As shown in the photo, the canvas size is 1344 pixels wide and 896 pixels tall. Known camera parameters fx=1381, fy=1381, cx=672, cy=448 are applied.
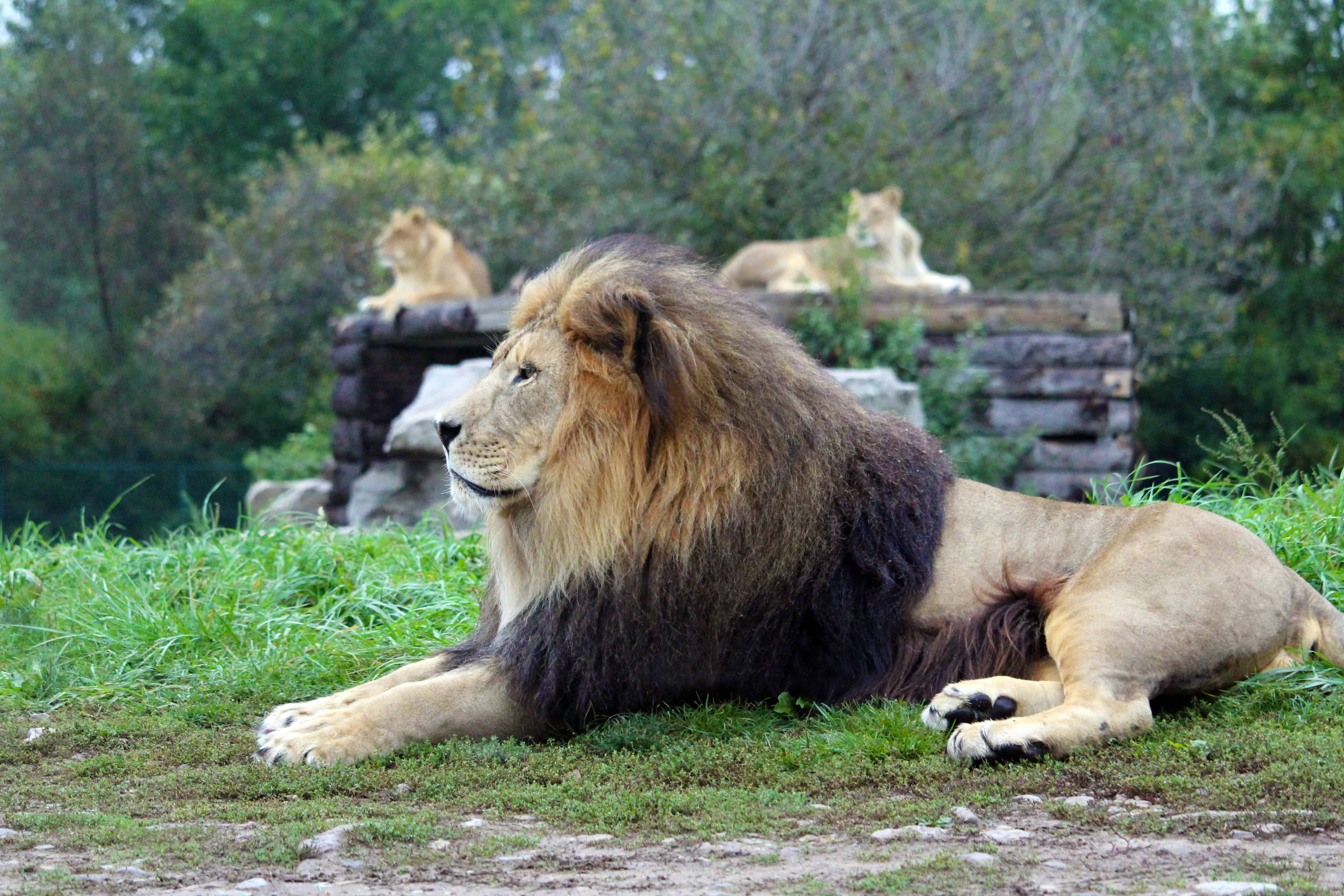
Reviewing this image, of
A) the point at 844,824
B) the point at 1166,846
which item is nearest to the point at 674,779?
the point at 844,824

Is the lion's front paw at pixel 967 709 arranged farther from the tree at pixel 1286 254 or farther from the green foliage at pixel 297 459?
the tree at pixel 1286 254

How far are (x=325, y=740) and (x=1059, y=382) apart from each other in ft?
25.1

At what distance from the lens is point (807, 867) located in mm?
2402

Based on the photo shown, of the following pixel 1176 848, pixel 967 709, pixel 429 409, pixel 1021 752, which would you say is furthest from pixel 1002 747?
pixel 429 409

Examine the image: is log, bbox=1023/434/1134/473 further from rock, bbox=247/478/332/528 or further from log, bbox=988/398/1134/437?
rock, bbox=247/478/332/528

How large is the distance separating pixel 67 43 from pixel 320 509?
A: 21.7 meters

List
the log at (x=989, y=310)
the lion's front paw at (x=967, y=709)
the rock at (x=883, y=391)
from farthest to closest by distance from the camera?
the log at (x=989, y=310) < the rock at (x=883, y=391) < the lion's front paw at (x=967, y=709)

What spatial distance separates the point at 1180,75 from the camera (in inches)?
694

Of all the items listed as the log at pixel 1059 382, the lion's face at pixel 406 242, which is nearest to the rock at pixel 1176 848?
the log at pixel 1059 382

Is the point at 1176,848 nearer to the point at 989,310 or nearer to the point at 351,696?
the point at 351,696

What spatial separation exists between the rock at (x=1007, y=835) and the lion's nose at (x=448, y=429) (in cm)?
166

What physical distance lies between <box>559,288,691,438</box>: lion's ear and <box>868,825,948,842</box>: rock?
1273mm

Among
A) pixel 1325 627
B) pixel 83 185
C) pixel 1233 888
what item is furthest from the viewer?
pixel 83 185

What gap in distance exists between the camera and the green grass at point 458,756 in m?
2.73
